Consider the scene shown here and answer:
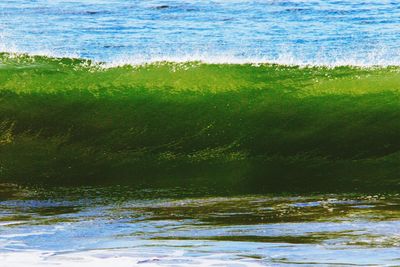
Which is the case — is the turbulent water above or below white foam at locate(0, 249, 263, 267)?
above

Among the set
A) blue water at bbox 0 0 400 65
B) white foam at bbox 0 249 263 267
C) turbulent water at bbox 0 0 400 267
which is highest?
blue water at bbox 0 0 400 65

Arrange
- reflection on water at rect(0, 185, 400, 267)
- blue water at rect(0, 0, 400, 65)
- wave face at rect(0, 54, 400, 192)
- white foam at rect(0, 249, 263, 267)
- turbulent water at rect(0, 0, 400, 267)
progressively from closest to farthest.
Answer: white foam at rect(0, 249, 263, 267) < reflection on water at rect(0, 185, 400, 267) < turbulent water at rect(0, 0, 400, 267) < wave face at rect(0, 54, 400, 192) < blue water at rect(0, 0, 400, 65)

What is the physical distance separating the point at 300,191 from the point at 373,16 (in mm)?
14164

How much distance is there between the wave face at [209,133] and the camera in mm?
9430

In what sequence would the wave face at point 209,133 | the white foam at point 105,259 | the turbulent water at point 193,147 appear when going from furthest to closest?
the wave face at point 209,133
the turbulent water at point 193,147
the white foam at point 105,259

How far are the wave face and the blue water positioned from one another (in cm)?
783

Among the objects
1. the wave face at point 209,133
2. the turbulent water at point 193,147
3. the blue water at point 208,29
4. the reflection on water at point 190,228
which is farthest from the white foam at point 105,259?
the blue water at point 208,29

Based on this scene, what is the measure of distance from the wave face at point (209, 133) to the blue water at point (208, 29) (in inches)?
308

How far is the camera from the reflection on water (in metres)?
7.38

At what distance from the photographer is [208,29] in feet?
71.5

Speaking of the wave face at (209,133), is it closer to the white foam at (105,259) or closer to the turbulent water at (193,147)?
the turbulent water at (193,147)

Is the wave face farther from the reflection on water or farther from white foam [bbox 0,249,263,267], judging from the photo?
white foam [bbox 0,249,263,267]

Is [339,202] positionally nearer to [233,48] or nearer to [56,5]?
[233,48]

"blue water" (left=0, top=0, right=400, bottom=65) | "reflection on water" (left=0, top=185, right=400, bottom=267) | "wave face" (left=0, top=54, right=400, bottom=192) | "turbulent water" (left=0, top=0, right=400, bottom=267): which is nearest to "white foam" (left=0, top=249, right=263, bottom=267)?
"reflection on water" (left=0, top=185, right=400, bottom=267)
